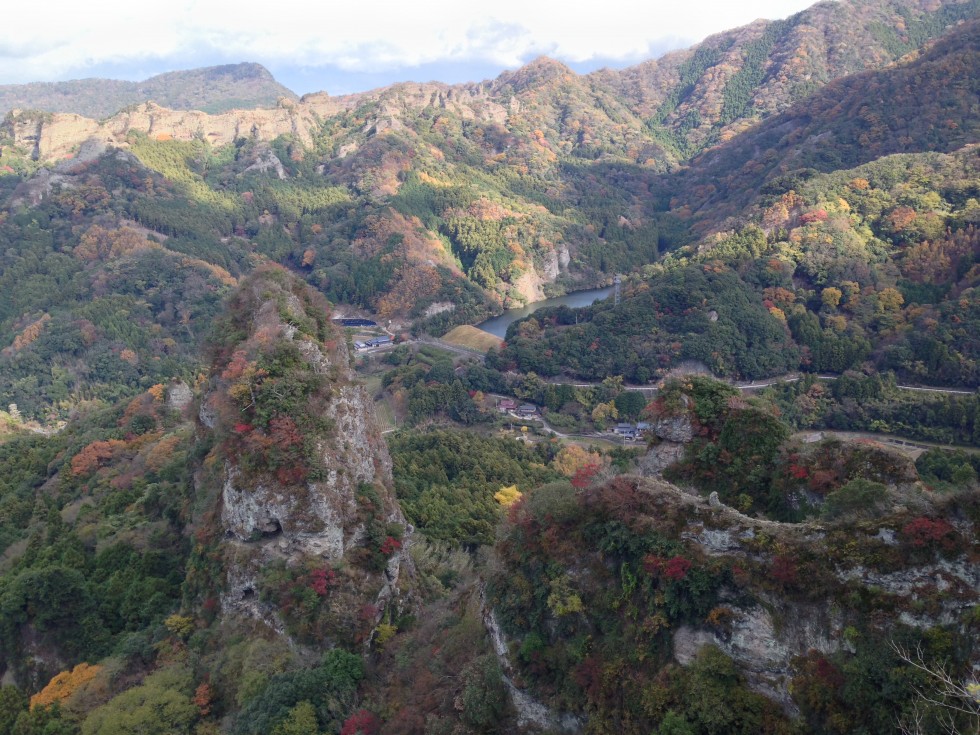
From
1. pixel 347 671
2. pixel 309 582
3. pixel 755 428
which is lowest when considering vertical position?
pixel 347 671

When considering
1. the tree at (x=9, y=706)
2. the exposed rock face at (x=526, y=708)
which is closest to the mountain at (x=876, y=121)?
the exposed rock face at (x=526, y=708)

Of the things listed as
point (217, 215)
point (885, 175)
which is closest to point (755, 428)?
point (885, 175)

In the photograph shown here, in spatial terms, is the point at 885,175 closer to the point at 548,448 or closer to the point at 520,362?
the point at 520,362

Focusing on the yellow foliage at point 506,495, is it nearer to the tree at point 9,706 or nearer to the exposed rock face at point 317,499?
the exposed rock face at point 317,499

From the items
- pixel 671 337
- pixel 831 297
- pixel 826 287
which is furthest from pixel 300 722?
pixel 826 287

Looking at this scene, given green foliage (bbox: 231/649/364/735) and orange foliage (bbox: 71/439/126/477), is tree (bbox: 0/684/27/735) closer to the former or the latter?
green foliage (bbox: 231/649/364/735)

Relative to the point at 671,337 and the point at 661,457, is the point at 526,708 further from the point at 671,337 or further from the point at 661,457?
the point at 671,337
